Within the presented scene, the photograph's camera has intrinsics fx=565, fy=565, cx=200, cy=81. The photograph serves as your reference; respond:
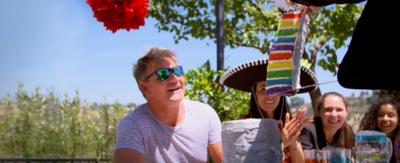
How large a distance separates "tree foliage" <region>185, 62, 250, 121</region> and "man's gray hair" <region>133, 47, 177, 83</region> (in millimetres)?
2447

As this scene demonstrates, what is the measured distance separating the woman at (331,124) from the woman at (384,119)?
0.43 meters

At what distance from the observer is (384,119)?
3.32 metres

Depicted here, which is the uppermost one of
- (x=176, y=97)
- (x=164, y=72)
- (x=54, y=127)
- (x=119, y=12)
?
(x=119, y=12)

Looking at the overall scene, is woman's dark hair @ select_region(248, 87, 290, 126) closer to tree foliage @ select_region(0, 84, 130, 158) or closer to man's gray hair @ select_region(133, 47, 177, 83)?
man's gray hair @ select_region(133, 47, 177, 83)

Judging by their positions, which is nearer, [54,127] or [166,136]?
[166,136]

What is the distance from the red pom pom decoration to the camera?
2613 millimetres

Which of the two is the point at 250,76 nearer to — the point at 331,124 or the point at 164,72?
the point at 164,72

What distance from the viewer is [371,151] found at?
5.80 ft

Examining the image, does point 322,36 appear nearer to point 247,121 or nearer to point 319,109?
point 319,109

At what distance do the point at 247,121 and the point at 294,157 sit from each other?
32 cm

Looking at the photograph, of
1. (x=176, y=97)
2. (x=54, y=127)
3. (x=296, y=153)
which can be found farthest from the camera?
(x=54, y=127)

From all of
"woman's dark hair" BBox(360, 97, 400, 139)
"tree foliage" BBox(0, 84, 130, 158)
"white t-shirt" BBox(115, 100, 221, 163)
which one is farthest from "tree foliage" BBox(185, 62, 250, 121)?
"tree foliage" BBox(0, 84, 130, 158)

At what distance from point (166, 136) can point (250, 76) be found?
0.46 meters

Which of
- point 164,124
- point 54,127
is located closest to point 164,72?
point 164,124
